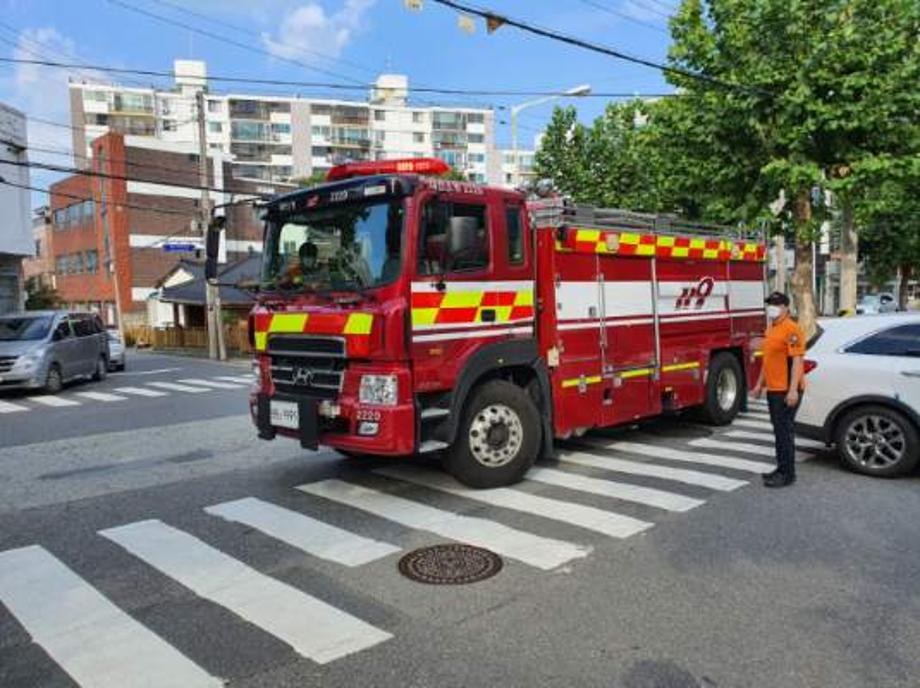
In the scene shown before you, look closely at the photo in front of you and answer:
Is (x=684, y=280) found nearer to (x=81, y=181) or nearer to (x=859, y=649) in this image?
(x=859, y=649)

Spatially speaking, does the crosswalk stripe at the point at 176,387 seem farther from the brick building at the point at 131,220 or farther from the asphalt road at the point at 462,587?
the brick building at the point at 131,220

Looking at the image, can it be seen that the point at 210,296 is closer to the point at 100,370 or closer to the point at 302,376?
the point at 100,370

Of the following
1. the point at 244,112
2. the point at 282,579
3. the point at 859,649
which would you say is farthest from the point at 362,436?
the point at 244,112

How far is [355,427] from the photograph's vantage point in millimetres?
6398

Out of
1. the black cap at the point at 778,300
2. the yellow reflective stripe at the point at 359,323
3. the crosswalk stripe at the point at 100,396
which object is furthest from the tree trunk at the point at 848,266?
the crosswalk stripe at the point at 100,396

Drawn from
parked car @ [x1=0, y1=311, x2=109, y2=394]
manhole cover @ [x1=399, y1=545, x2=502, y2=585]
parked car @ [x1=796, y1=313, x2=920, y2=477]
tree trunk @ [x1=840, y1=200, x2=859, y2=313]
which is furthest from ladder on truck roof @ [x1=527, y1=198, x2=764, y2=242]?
parked car @ [x1=0, y1=311, x2=109, y2=394]

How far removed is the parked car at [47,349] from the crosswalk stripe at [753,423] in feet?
47.4

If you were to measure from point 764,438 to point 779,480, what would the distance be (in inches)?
98.5

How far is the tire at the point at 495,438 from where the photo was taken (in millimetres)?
6836

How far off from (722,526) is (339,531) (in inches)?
114

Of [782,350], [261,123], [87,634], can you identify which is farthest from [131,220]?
[87,634]

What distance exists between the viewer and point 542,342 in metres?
7.43

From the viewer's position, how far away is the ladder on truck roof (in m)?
7.36

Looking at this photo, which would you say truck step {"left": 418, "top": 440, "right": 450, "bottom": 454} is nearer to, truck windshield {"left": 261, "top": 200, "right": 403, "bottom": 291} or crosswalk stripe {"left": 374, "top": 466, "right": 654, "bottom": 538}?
crosswalk stripe {"left": 374, "top": 466, "right": 654, "bottom": 538}
